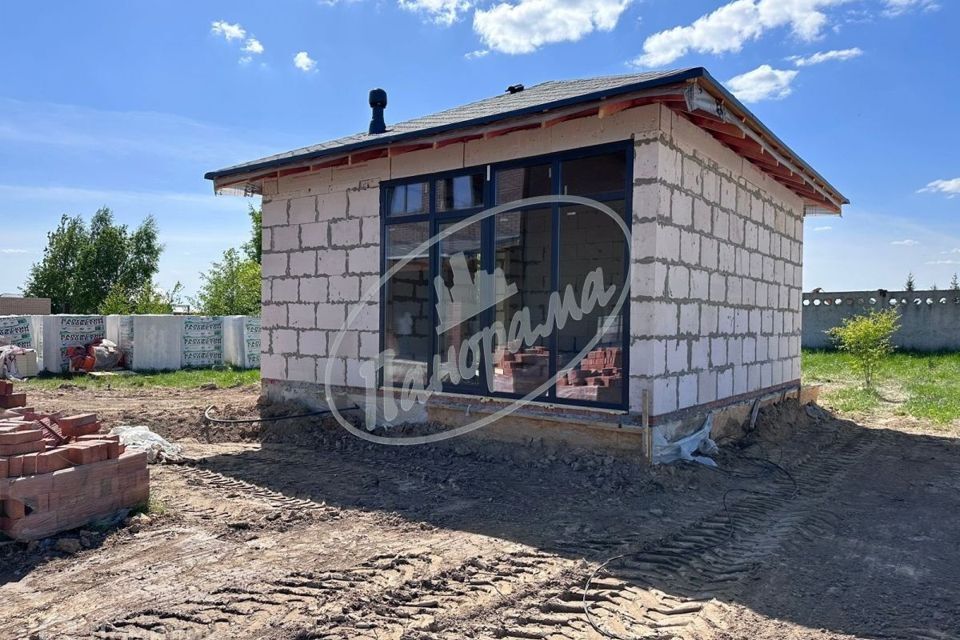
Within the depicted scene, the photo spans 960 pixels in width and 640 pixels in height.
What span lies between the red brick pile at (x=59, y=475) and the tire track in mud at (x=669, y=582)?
2.92 metres

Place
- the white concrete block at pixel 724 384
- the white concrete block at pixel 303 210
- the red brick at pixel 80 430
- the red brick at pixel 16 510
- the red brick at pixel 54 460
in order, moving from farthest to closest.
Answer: the white concrete block at pixel 303 210 < the white concrete block at pixel 724 384 < the red brick at pixel 80 430 < the red brick at pixel 54 460 < the red brick at pixel 16 510

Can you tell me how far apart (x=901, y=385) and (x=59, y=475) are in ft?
48.9

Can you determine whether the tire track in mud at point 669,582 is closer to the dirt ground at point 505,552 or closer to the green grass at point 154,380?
the dirt ground at point 505,552

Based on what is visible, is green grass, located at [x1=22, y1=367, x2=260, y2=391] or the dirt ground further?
green grass, located at [x1=22, y1=367, x2=260, y2=391]

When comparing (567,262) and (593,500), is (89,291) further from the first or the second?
(593,500)

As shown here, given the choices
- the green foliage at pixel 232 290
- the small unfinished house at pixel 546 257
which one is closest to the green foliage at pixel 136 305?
the green foliage at pixel 232 290

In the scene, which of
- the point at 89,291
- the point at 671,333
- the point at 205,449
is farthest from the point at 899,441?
the point at 89,291

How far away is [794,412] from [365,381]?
19.8 ft

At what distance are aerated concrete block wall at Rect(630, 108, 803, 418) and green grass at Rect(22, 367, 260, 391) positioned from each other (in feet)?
32.5

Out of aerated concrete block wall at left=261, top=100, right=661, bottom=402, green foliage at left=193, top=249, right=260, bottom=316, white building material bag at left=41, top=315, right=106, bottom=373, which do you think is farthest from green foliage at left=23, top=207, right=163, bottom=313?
aerated concrete block wall at left=261, top=100, right=661, bottom=402

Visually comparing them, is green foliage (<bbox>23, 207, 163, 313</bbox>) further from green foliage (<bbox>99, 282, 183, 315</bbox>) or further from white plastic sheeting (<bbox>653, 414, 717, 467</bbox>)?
white plastic sheeting (<bbox>653, 414, 717, 467</bbox>)

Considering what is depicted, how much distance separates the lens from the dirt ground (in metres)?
3.40

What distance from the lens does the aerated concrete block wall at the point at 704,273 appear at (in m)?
6.20

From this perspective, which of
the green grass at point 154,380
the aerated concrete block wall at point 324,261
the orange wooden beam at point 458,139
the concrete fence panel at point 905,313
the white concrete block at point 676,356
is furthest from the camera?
the concrete fence panel at point 905,313
